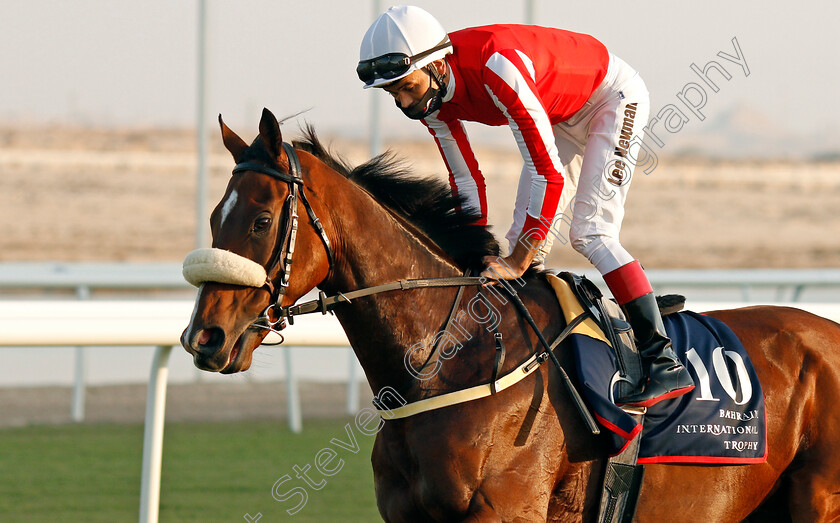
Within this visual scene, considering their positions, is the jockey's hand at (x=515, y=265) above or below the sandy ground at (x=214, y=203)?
above

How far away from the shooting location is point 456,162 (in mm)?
3246

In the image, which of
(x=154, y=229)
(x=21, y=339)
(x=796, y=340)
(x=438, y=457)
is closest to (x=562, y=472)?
(x=438, y=457)

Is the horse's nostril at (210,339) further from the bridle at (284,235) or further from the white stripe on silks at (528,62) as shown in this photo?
the white stripe on silks at (528,62)

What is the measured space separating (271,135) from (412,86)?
1.49 feet

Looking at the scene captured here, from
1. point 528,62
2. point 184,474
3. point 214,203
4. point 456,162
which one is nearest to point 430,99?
point 528,62

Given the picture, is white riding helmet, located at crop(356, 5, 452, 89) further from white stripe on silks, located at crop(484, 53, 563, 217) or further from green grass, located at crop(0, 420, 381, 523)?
green grass, located at crop(0, 420, 381, 523)

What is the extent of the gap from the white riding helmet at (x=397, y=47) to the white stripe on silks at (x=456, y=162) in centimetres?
41

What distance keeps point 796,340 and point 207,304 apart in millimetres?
1776

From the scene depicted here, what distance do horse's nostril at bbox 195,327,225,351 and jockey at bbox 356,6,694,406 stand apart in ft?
2.50

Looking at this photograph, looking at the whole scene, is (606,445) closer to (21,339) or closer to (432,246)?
(432,246)

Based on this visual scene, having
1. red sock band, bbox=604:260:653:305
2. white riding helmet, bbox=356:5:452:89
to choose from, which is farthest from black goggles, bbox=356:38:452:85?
red sock band, bbox=604:260:653:305

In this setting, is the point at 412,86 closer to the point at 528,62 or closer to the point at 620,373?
the point at 528,62

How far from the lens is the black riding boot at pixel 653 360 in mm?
2783

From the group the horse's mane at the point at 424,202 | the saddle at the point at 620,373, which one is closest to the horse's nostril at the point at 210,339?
the horse's mane at the point at 424,202
